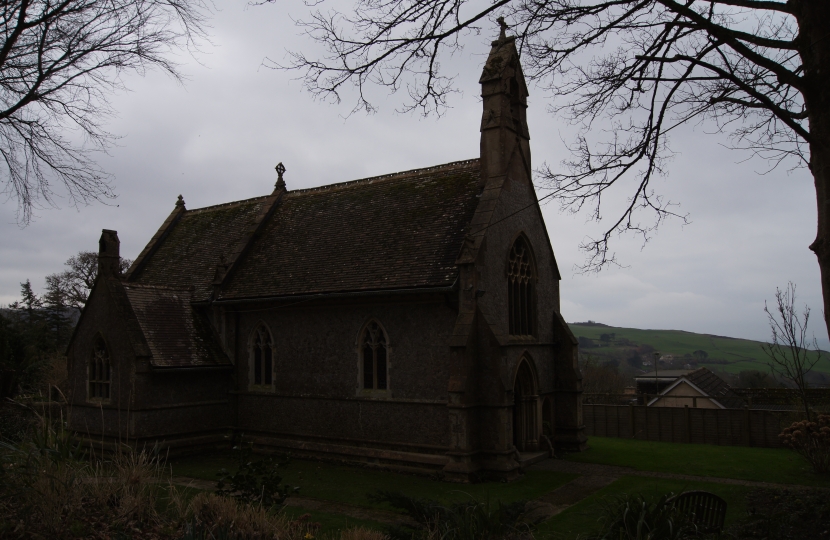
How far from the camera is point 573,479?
51.0ft

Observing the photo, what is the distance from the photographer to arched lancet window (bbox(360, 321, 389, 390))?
58.1ft

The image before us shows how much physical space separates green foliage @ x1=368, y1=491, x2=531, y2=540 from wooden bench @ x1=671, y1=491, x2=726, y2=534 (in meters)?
2.18

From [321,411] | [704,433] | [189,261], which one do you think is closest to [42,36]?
[321,411]

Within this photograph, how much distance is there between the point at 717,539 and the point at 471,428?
801cm

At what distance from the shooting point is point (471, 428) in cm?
A: 1554

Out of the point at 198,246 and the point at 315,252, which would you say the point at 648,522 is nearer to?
the point at 315,252

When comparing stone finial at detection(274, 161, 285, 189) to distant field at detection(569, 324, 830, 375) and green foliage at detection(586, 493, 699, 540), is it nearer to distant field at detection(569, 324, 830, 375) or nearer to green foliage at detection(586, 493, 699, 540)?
green foliage at detection(586, 493, 699, 540)

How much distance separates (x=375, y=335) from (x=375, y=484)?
422 centimetres

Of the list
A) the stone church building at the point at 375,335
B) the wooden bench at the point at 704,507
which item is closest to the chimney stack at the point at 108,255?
the stone church building at the point at 375,335

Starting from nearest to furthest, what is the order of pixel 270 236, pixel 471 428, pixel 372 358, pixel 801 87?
pixel 801 87
pixel 471 428
pixel 372 358
pixel 270 236

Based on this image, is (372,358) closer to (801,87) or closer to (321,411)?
(321,411)

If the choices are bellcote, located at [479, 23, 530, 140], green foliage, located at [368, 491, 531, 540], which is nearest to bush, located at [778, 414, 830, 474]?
green foliage, located at [368, 491, 531, 540]

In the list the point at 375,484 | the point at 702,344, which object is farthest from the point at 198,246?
the point at 702,344

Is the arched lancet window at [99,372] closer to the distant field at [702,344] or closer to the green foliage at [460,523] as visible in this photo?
the green foliage at [460,523]
